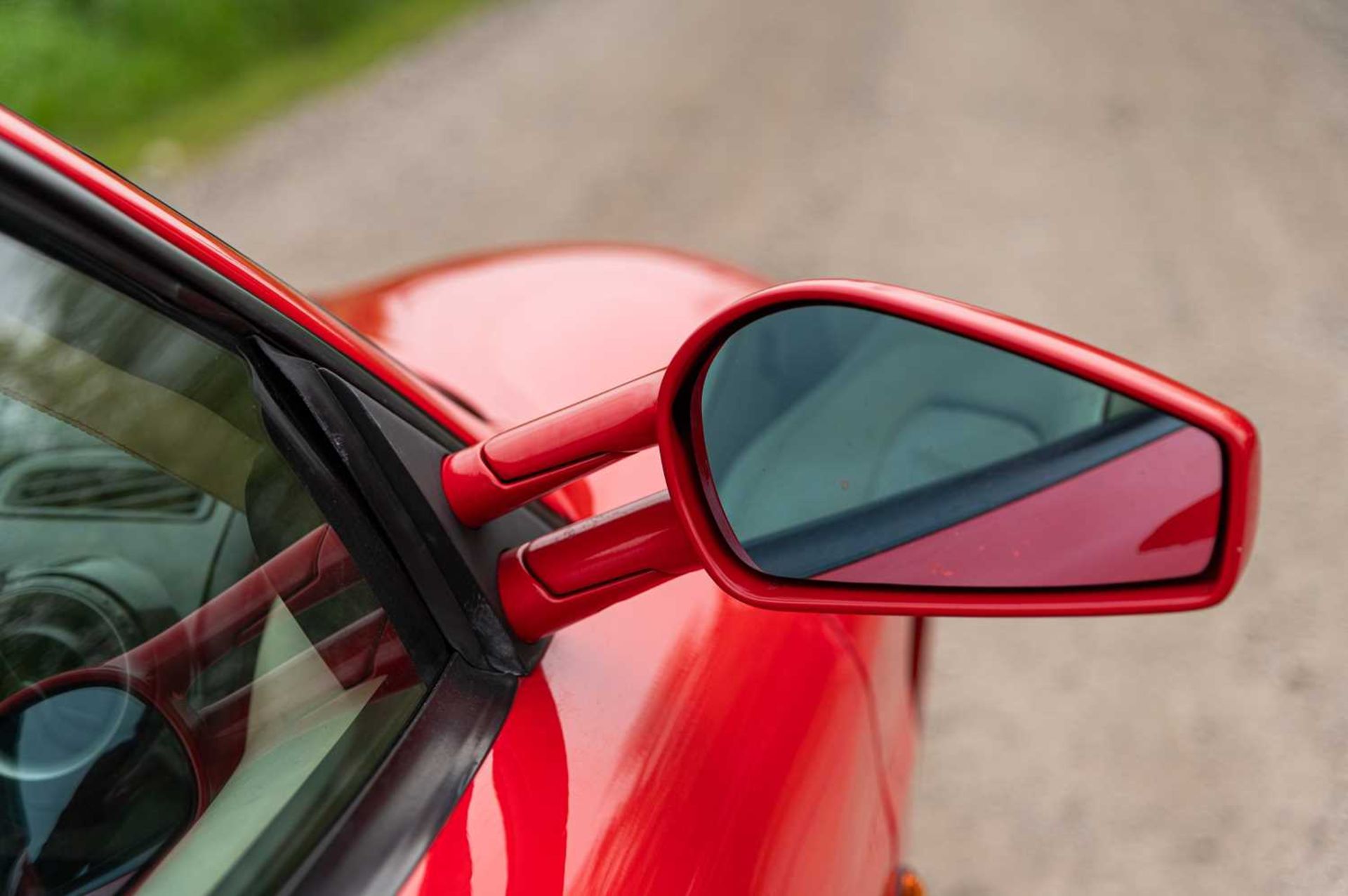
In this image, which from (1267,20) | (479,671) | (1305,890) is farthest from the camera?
(1267,20)

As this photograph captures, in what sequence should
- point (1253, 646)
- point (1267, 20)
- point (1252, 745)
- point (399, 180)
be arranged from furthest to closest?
1. point (1267, 20)
2. point (399, 180)
3. point (1253, 646)
4. point (1252, 745)

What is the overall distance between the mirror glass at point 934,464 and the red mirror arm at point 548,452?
0.07 meters

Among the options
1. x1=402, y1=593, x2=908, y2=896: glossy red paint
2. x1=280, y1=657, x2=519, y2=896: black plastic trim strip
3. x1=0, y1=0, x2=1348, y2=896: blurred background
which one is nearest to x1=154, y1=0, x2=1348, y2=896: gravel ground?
x1=0, y1=0, x2=1348, y2=896: blurred background

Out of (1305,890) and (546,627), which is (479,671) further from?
(1305,890)

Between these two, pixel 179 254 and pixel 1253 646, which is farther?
pixel 1253 646

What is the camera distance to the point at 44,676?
121 cm

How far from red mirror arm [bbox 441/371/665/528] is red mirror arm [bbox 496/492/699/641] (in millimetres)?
62

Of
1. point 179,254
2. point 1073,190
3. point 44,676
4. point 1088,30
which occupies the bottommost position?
point 1073,190

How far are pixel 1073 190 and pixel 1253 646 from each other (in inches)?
119

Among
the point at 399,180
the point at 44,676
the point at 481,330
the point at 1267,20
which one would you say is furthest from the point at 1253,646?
the point at 1267,20

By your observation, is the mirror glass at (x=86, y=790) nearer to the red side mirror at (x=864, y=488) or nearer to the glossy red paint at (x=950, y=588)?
the red side mirror at (x=864, y=488)

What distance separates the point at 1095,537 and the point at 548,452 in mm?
637

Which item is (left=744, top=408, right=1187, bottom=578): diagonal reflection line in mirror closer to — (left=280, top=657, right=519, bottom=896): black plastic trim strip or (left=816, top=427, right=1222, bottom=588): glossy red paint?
(left=816, top=427, right=1222, bottom=588): glossy red paint

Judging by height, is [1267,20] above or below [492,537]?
below
